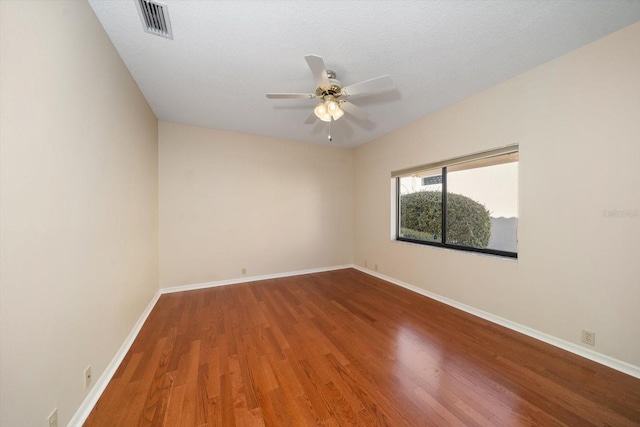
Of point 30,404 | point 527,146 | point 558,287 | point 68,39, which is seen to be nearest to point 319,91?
point 68,39

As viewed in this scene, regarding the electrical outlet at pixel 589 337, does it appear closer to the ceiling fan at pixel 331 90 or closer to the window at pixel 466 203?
the window at pixel 466 203

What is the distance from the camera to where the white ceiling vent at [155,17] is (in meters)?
1.51

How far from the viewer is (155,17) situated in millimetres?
1611

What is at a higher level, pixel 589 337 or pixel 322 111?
pixel 322 111

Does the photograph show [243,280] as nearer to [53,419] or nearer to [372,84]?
[53,419]

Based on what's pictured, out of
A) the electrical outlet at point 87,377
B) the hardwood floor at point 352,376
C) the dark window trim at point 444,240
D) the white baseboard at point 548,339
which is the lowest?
the hardwood floor at point 352,376

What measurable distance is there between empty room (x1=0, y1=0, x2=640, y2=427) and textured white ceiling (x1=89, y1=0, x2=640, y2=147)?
0.7 inches

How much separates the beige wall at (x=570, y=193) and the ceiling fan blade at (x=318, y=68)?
6.66 feet

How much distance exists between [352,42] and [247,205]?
9.92 ft

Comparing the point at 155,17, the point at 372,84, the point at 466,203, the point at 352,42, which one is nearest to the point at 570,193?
the point at 466,203

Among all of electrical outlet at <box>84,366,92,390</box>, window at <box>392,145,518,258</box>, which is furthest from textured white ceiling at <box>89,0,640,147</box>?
electrical outlet at <box>84,366,92,390</box>

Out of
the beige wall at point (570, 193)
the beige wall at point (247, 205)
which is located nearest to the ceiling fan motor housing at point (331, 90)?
the beige wall at point (570, 193)

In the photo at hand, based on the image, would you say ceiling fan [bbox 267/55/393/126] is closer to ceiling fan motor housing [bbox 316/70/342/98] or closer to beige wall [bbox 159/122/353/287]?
ceiling fan motor housing [bbox 316/70/342/98]

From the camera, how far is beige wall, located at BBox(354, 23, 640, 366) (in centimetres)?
172
